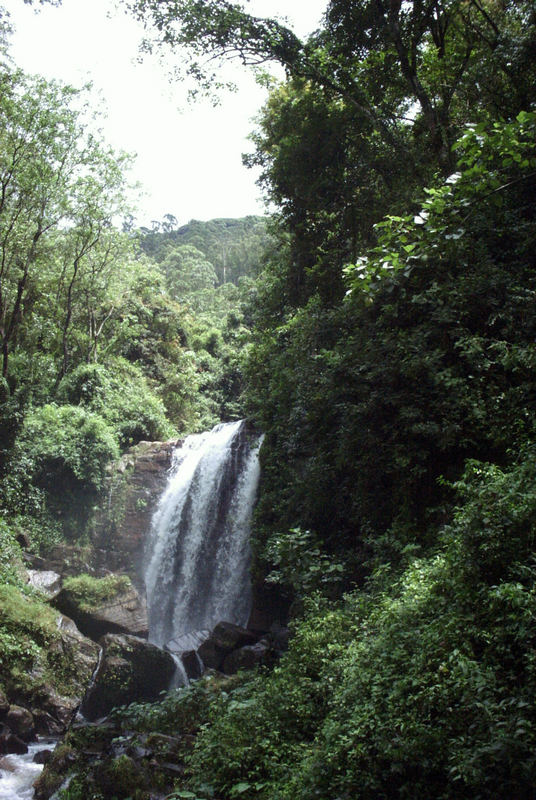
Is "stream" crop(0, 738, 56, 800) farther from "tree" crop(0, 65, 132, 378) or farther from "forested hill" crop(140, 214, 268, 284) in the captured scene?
"forested hill" crop(140, 214, 268, 284)

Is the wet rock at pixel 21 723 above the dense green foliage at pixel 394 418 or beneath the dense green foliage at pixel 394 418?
beneath

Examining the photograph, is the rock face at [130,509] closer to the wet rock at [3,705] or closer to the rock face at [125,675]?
the rock face at [125,675]

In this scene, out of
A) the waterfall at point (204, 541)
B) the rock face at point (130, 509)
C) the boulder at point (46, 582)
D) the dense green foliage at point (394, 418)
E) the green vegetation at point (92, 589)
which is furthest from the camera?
the rock face at point (130, 509)

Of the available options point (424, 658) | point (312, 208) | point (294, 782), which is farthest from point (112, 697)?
point (312, 208)

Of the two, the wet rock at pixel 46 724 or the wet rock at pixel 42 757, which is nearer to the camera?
the wet rock at pixel 42 757

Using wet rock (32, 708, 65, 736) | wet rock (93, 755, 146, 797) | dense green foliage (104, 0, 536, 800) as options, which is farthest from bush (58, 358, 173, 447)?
wet rock (93, 755, 146, 797)

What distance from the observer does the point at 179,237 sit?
65312 millimetres

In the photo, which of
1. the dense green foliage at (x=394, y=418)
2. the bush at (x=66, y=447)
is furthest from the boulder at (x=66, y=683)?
the bush at (x=66, y=447)

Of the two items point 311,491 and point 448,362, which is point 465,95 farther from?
point 311,491

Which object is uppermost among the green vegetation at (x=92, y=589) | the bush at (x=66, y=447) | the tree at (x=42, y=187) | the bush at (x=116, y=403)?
the tree at (x=42, y=187)

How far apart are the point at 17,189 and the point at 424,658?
1671 centimetres

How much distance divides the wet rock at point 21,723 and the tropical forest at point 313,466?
0.18ft

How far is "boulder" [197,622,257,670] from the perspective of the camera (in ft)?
33.0

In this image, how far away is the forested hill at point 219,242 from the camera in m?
50.7
